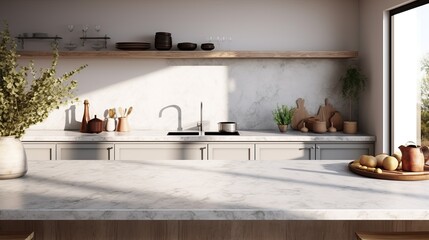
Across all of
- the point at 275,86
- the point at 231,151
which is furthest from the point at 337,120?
the point at 231,151

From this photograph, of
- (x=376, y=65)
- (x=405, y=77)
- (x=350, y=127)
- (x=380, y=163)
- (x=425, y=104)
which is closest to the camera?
(x=380, y=163)

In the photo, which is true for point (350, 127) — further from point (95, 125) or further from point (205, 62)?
point (95, 125)

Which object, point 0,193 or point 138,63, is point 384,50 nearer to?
point 138,63

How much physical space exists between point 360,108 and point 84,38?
331 cm

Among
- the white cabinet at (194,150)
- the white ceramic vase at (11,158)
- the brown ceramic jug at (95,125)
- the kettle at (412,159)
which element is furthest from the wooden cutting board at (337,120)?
the white ceramic vase at (11,158)

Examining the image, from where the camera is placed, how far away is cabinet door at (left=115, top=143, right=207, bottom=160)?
16.2 ft

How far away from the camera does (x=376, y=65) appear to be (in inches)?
200

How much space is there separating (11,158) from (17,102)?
30cm

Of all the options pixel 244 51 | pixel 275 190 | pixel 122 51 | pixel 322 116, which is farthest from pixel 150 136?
pixel 275 190

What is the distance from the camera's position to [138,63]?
18.6ft

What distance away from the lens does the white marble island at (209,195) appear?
190cm

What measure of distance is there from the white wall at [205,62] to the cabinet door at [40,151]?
2.64 feet

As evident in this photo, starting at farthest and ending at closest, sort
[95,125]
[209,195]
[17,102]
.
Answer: [95,125] < [17,102] < [209,195]

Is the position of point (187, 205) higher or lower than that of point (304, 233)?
higher
